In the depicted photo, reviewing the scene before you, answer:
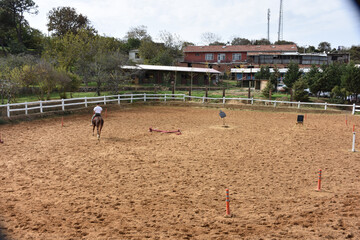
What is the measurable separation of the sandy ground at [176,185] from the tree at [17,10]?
44999mm

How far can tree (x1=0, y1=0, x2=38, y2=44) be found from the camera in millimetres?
51531

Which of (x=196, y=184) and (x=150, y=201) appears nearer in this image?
(x=150, y=201)

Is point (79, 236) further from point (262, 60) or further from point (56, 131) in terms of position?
point (262, 60)

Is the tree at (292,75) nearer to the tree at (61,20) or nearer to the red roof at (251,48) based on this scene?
the red roof at (251,48)

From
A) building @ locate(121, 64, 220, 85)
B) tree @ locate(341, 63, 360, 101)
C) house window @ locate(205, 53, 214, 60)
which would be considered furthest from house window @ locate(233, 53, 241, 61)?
tree @ locate(341, 63, 360, 101)

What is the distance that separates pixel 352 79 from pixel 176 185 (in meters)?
27.6

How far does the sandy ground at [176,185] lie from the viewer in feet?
20.6

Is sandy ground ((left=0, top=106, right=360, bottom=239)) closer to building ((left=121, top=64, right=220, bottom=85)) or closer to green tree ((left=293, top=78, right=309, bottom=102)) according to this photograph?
green tree ((left=293, top=78, right=309, bottom=102))

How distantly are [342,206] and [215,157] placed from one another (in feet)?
17.6

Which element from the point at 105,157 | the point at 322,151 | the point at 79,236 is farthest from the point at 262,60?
the point at 79,236

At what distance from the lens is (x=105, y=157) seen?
1166cm

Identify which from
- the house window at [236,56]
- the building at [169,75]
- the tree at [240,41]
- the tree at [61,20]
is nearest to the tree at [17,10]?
the tree at [61,20]

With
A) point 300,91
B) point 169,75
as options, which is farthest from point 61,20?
point 300,91

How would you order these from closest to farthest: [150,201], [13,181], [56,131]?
[150,201]
[13,181]
[56,131]
